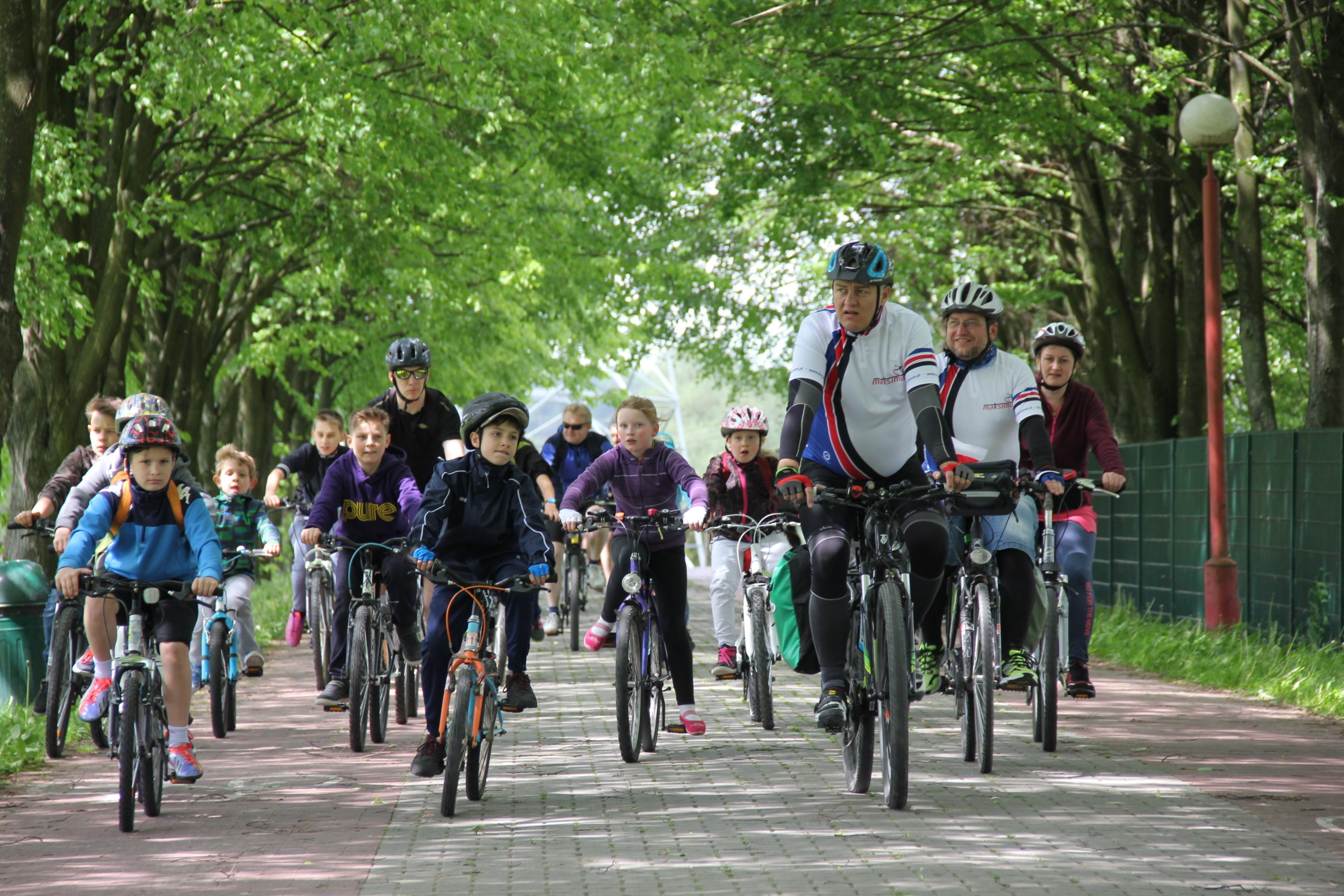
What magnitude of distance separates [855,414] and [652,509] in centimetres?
211

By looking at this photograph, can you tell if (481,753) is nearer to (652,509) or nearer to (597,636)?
(652,509)

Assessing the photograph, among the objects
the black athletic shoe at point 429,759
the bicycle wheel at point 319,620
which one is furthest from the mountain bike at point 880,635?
the bicycle wheel at point 319,620

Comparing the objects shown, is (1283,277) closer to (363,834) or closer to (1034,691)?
(1034,691)

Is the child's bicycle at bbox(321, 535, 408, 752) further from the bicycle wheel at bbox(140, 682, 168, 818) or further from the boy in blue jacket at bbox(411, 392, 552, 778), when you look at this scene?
the bicycle wheel at bbox(140, 682, 168, 818)

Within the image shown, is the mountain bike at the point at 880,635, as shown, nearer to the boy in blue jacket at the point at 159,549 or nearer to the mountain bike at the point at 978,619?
the mountain bike at the point at 978,619

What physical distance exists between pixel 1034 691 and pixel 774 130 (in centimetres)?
1288

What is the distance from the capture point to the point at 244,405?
95.3 ft

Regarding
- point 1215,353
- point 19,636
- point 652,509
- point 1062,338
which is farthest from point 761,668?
point 1215,353

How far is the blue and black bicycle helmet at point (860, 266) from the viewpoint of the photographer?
22.9 feet

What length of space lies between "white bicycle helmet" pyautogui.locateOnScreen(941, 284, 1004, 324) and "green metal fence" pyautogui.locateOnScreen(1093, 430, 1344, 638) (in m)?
5.20

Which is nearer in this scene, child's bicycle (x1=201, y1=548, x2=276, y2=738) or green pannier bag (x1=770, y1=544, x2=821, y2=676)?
green pannier bag (x1=770, y1=544, x2=821, y2=676)

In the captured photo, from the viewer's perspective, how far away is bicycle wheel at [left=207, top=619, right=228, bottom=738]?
380 inches

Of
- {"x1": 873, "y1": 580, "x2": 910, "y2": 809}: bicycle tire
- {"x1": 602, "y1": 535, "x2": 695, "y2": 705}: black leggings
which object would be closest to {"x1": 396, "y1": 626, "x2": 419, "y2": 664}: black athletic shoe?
{"x1": 602, "y1": 535, "x2": 695, "y2": 705}: black leggings

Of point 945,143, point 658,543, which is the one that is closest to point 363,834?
point 658,543
